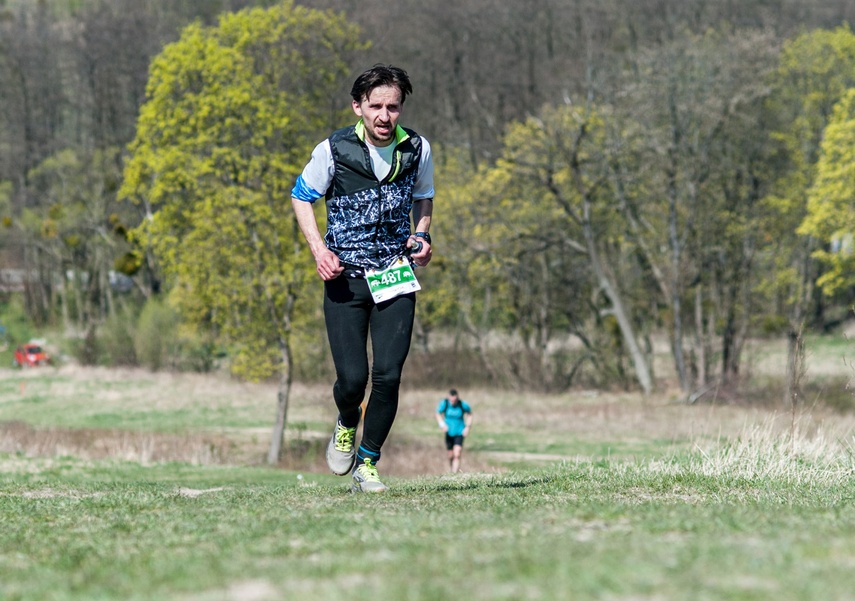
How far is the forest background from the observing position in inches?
1196

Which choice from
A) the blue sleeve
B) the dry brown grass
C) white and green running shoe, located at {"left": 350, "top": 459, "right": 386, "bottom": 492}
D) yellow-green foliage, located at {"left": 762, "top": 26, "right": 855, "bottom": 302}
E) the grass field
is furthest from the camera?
yellow-green foliage, located at {"left": 762, "top": 26, "right": 855, "bottom": 302}

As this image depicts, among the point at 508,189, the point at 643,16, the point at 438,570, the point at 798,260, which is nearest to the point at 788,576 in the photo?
the point at 438,570

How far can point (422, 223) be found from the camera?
806 centimetres

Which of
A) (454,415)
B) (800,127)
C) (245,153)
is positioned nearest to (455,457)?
(454,415)

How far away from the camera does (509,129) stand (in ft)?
164

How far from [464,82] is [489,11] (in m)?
4.31

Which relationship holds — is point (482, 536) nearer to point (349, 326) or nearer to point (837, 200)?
point (349, 326)

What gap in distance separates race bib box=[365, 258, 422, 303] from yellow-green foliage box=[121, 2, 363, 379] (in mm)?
22267

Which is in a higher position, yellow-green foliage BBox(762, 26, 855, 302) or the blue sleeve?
yellow-green foliage BBox(762, 26, 855, 302)

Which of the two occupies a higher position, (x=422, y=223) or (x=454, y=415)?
(x=422, y=223)

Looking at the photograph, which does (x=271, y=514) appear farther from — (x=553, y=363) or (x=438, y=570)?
(x=553, y=363)

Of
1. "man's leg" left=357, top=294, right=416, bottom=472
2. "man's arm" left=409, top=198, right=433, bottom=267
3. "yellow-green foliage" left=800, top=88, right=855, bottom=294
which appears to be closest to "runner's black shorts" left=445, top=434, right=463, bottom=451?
"man's arm" left=409, top=198, right=433, bottom=267

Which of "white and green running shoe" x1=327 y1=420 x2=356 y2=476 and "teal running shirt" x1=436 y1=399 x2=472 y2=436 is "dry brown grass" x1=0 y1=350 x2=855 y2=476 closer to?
"teal running shirt" x1=436 y1=399 x2=472 y2=436

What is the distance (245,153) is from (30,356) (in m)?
33.7
